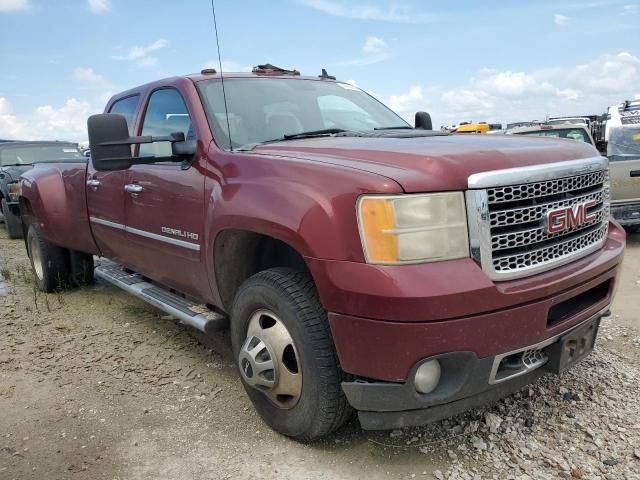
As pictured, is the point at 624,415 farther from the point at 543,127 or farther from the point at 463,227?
the point at 543,127

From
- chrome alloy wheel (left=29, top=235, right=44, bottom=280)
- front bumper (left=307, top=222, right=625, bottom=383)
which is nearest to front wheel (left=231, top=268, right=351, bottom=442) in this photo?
front bumper (left=307, top=222, right=625, bottom=383)

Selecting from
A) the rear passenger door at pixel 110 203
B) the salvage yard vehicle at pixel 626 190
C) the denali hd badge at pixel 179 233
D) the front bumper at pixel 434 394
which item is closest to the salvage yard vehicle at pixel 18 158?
the rear passenger door at pixel 110 203

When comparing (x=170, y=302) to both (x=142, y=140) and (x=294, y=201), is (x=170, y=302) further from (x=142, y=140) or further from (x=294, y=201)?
(x=294, y=201)

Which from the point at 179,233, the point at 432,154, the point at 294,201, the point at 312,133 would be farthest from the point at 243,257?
the point at 432,154

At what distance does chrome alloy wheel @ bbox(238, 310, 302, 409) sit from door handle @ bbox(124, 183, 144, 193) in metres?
1.46

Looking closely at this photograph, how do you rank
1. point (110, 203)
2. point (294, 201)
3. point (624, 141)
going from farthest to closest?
point (624, 141) → point (110, 203) → point (294, 201)

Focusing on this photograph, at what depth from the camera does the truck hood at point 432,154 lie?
2.20m

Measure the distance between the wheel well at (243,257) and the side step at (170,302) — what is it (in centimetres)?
23

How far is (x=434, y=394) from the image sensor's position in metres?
2.26

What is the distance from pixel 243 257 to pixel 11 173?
865cm

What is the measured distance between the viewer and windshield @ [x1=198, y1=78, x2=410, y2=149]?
131 inches

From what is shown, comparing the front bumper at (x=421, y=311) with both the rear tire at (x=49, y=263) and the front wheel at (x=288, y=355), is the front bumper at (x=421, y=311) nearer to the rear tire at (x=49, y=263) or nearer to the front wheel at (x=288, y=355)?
the front wheel at (x=288, y=355)

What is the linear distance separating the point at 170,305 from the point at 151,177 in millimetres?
833

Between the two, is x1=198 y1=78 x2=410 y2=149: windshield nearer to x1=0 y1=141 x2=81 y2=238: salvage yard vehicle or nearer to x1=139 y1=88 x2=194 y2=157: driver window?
x1=139 y1=88 x2=194 y2=157: driver window
